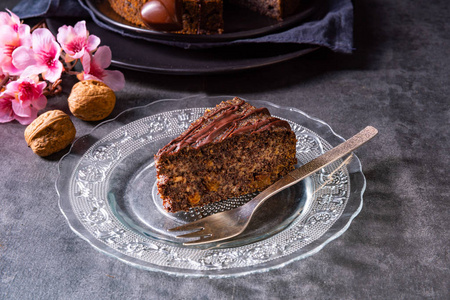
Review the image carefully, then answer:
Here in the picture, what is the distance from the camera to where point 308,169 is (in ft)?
6.80

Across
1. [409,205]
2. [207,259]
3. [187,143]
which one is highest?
[187,143]

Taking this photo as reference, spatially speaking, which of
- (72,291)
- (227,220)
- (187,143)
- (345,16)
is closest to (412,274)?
(227,220)

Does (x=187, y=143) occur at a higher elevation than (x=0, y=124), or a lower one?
higher

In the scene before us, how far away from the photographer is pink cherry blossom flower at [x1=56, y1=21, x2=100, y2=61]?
248cm

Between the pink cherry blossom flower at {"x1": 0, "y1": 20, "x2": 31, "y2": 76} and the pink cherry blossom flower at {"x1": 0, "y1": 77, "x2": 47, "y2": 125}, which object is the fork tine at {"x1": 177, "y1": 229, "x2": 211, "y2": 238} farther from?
the pink cherry blossom flower at {"x1": 0, "y1": 20, "x2": 31, "y2": 76}

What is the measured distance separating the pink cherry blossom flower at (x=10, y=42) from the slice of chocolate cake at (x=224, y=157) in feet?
3.20

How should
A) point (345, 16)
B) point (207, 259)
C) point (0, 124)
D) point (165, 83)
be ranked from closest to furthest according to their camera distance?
point (207, 259), point (0, 124), point (165, 83), point (345, 16)

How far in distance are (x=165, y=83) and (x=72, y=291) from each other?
1.34m

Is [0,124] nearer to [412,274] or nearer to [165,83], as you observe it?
[165,83]

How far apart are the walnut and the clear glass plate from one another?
11cm

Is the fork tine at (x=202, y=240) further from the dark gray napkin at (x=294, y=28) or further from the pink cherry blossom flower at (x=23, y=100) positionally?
the dark gray napkin at (x=294, y=28)

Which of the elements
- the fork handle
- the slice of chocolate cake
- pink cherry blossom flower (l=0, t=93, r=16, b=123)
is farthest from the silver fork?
pink cherry blossom flower (l=0, t=93, r=16, b=123)

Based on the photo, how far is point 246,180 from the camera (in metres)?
2.15

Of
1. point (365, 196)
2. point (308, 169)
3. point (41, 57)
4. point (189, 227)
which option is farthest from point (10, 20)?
point (365, 196)
